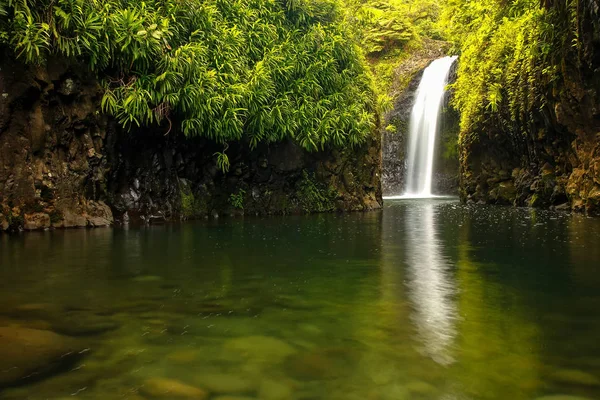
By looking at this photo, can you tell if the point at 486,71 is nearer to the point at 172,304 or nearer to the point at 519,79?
the point at 519,79

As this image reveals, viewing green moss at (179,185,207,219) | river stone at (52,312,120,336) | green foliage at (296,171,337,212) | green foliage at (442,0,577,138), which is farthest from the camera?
green foliage at (296,171,337,212)

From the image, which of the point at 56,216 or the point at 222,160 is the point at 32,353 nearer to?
the point at 56,216

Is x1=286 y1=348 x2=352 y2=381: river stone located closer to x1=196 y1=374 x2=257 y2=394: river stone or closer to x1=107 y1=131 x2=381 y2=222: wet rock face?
x1=196 y1=374 x2=257 y2=394: river stone

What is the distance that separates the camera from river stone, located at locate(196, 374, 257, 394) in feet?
7.85

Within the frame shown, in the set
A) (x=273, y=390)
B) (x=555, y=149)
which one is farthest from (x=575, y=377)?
(x=555, y=149)

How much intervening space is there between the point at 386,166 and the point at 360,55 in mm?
12768

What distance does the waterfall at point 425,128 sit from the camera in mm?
27438

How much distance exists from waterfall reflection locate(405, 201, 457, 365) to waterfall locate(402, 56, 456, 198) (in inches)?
799

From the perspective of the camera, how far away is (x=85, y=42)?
31.0ft

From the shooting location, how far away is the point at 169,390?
2383 millimetres

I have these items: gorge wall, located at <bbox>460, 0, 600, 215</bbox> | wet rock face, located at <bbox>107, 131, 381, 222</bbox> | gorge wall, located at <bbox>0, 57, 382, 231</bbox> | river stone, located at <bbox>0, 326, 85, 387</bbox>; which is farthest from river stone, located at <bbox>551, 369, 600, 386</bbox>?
wet rock face, located at <bbox>107, 131, 381, 222</bbox>

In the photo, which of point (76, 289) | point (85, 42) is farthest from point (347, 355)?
point (85, 42)

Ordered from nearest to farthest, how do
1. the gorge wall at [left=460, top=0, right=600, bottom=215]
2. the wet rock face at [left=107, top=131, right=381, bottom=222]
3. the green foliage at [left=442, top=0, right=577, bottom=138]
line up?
the gorge wall at [left=460, top=0, right=600, bottom=215], the wet rock face at [left=107, top=131, right=381, bottom=222], the green foliage at [left=442, top=0, right=577, bottom=138]

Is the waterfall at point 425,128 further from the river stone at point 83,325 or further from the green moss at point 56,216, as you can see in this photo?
the river stone at point 83,325
